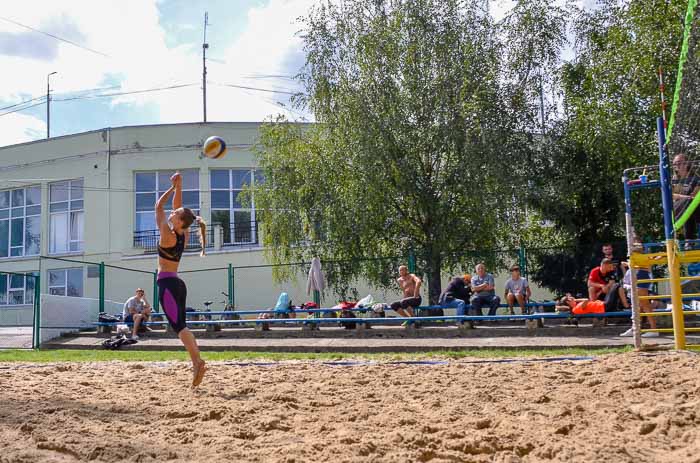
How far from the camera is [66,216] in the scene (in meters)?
30.8

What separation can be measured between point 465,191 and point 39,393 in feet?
38.6

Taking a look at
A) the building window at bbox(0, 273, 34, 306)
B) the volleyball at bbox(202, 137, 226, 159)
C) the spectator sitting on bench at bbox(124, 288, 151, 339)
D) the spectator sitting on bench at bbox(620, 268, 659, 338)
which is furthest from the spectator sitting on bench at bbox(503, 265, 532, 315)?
the building window at bbox(0, 273, 34, 306)

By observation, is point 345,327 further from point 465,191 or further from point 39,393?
point 39,393

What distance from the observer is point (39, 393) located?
634 cm

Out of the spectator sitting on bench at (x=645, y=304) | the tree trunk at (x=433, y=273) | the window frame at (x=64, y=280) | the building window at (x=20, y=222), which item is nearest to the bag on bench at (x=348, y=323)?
the tree trunk at (x=433, y=273)

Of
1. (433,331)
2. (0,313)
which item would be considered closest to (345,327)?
(433,331)

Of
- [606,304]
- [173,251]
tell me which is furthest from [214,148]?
[606,304]

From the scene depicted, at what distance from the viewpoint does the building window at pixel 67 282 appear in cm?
2980

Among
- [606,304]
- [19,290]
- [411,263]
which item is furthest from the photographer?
[19,290]

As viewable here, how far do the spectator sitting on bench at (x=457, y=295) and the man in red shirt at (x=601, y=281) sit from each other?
2.58m

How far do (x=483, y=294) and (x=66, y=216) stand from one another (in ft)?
77.3

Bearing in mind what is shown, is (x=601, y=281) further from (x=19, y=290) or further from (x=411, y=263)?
(x=19, y=290)

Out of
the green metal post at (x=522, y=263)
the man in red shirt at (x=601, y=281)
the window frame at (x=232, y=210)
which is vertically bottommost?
the man in red shirt at (x=601, y=281)

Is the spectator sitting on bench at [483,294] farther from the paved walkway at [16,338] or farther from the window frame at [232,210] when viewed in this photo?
the window frame at [232,210]
